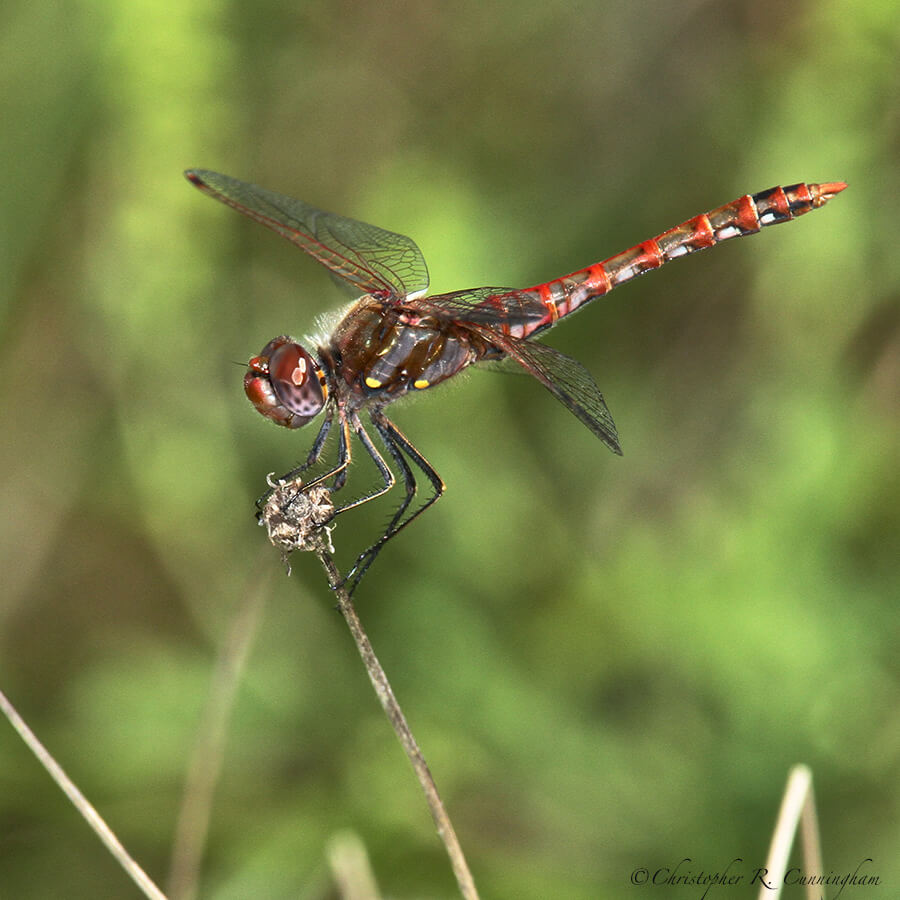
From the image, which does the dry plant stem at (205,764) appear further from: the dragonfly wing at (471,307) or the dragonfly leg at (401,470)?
the dragonfly wing at (471,307)

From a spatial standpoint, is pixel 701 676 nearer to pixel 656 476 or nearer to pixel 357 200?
pixel 656 476

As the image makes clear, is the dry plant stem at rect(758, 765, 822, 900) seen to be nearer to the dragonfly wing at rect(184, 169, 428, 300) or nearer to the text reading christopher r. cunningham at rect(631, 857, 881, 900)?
the text reading christopher r. cunningham at rect(631, 857, 881, 900)

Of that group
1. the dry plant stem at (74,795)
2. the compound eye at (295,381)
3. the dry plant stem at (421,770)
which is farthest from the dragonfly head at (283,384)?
the dry plant stem at (74,795)

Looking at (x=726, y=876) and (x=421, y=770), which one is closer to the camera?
(x=421, y=770)

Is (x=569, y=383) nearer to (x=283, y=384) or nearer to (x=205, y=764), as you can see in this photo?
(x=283, y=384)

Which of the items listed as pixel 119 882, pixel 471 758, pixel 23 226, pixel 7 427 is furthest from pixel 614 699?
pixel 23 226

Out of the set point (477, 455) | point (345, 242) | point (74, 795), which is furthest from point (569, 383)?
point (74, 795)
